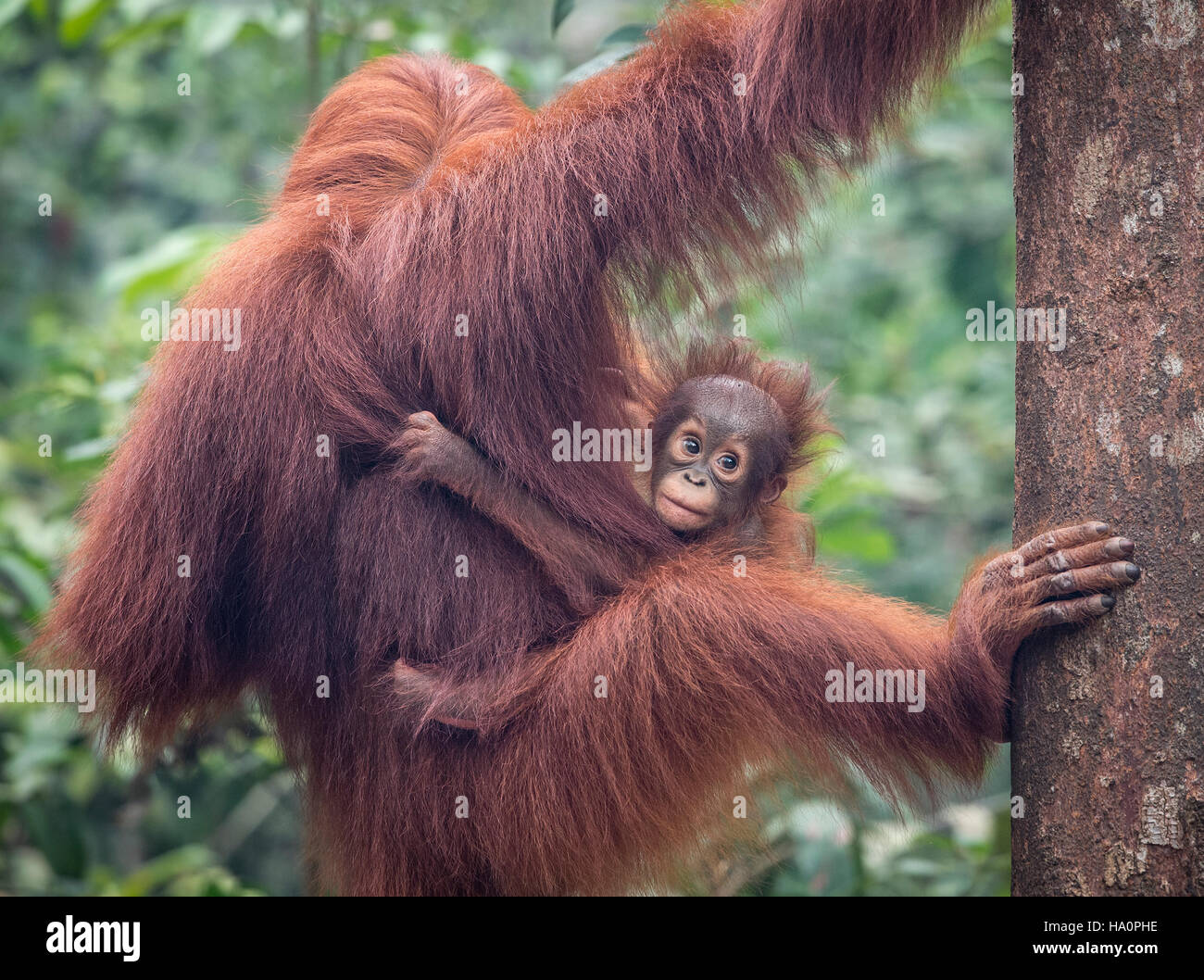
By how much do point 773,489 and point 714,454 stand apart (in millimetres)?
298

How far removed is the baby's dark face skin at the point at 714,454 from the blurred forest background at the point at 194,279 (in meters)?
0.28

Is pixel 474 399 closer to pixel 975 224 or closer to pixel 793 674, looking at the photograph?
pixel 793 674

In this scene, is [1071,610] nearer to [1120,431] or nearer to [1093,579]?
[1093,579]

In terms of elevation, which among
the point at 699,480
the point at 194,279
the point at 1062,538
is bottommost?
the point at 1062,538

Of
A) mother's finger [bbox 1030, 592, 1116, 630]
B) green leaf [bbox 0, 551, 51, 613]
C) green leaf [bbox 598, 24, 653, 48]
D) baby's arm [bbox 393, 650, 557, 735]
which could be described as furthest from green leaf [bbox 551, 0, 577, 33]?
green leaf [bbox 0, 551, 51, 613]

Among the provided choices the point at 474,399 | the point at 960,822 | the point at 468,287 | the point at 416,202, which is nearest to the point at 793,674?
the point at 474,399

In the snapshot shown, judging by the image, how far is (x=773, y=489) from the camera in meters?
3.26

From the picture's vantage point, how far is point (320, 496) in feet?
8.20

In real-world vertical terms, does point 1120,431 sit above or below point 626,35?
below

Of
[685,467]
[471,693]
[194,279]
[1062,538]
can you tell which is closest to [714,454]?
[685,467]

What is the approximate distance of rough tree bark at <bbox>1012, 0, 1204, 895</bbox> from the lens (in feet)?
6.57

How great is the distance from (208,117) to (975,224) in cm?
417

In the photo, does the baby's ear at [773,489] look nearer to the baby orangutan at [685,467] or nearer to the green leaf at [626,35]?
the baby orangutan at [685,467]

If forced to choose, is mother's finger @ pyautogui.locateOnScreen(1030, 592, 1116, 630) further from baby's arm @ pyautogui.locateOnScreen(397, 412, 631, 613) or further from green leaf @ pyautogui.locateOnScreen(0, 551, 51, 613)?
green leaf @ pyautogui.locateOnScreen(0, 551, 51, 613)
